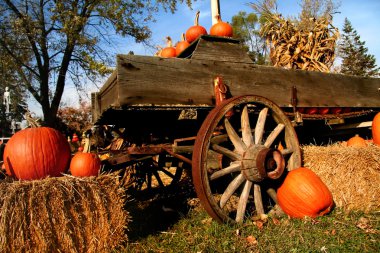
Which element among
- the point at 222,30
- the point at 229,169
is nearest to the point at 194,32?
the point at 222,30

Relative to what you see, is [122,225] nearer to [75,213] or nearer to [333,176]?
[75,213]

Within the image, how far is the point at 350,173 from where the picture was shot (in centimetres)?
374

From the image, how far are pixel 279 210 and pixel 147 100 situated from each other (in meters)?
1.86

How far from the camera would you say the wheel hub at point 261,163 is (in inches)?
125

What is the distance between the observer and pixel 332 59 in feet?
18.8

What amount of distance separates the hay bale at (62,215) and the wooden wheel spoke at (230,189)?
96 cm

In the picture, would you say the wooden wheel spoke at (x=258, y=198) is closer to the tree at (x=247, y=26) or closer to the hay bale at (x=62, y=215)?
the hay bale at (x=62, y=215)

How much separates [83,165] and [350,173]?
2923mm

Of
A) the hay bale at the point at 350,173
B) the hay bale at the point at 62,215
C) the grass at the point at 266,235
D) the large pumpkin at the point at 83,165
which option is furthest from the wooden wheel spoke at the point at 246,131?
the large pumpkin at the point at 83,165

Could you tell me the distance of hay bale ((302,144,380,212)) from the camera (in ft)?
12.0

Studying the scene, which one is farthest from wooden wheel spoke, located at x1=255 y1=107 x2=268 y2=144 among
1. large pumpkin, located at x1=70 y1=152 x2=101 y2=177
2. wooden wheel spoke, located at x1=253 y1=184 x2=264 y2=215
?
large pumpkin, located at x1=70 y1=152 x2=101 y2=177

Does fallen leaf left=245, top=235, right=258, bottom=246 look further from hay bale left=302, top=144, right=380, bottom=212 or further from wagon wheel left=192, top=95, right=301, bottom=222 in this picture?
hay bale left=302, top=144, right=380, bottom=212

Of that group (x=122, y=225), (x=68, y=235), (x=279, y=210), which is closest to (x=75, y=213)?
(x=68, y=235)

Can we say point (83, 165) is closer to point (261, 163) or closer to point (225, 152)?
point (225, 152)
